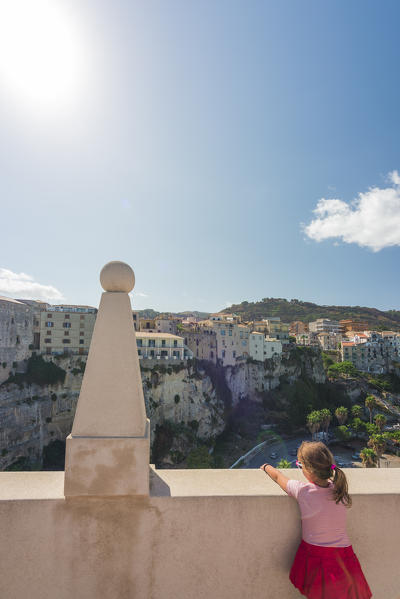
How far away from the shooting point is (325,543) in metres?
1.89

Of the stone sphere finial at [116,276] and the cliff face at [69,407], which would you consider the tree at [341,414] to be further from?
the stone sphere finial at [116,276]

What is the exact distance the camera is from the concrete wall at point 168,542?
6.21 feet

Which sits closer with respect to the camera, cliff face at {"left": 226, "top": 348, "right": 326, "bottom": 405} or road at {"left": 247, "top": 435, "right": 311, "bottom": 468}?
road at {"left": 247, "top": 435, "right": 311, "bottom": 468}

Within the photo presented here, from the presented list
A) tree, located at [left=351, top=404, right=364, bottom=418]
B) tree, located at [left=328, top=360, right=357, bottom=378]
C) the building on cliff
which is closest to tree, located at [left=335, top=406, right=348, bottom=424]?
tree, located at [left=351, top=404, right=364, bottom=418]

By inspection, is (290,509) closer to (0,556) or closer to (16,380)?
(0,556)

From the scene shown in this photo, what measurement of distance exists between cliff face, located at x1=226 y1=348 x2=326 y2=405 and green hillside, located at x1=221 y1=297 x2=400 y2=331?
53314 millimetres

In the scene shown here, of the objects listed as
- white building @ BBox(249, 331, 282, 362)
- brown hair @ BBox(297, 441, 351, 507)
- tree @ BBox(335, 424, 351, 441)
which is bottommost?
tree @ BBox(335, 424, 351, 441)

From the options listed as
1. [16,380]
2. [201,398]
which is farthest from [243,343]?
[16,380]

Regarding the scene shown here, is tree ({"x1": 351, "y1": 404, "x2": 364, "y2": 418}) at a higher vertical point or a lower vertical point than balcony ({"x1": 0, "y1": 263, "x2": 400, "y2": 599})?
lower

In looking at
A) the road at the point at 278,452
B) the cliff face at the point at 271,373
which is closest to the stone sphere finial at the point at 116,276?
the road at the point at 278,452

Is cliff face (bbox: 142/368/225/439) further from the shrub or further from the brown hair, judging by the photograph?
the brown hair

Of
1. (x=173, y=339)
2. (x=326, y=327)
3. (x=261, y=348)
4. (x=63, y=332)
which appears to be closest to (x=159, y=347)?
(x=173, y=339)

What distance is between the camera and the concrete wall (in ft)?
6.21

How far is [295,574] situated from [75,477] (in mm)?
1656
